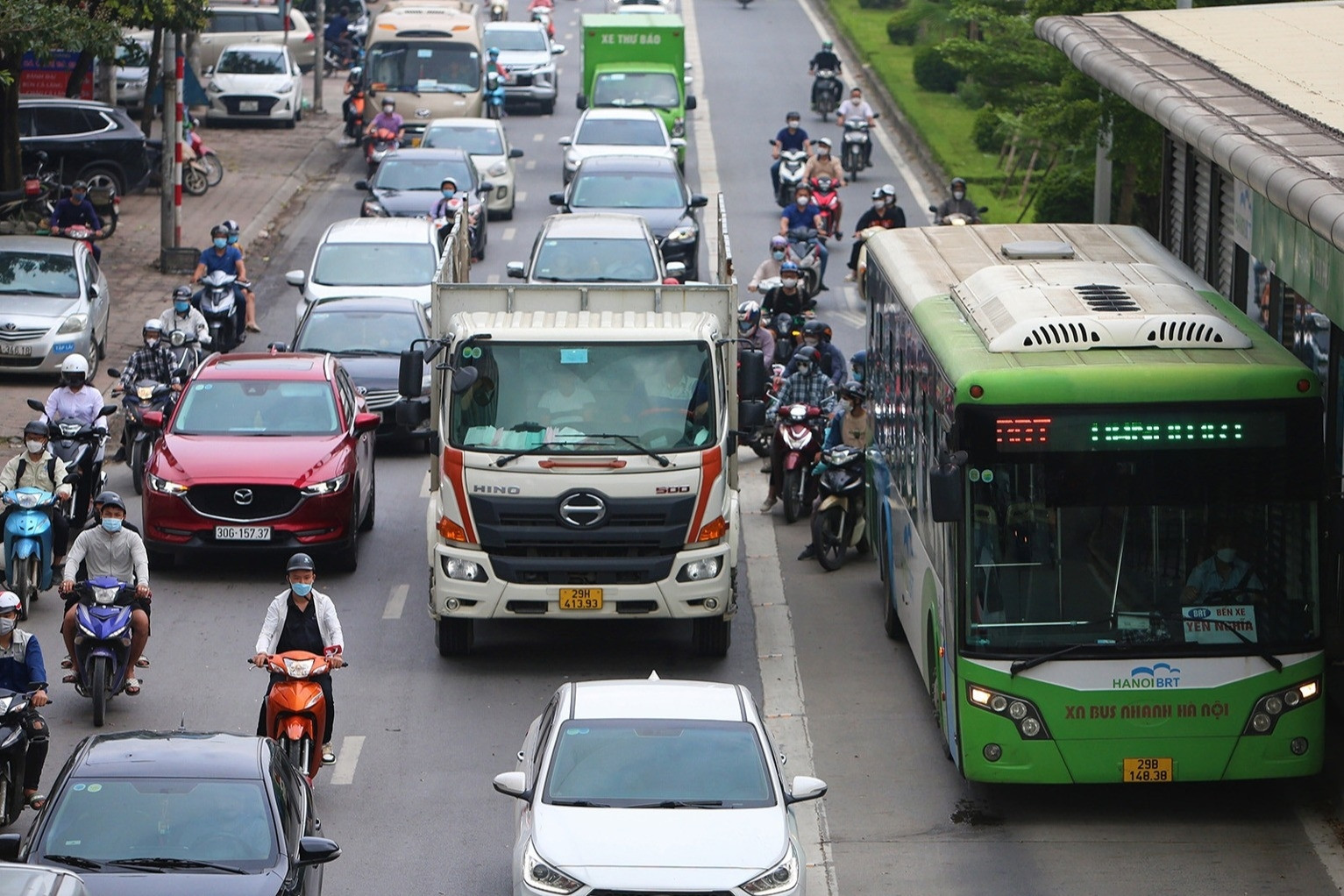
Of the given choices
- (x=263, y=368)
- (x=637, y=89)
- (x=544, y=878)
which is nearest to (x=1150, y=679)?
(x=544, y=878)

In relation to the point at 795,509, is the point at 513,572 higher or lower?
higher

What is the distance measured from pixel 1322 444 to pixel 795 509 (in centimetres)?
883

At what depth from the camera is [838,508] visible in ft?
61.2

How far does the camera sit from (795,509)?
20.5 m

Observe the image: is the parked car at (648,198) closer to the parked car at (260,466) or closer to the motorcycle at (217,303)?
the motorcycle at (217,303)

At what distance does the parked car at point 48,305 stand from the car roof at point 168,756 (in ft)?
47.6

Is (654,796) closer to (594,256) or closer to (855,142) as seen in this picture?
(594,256)

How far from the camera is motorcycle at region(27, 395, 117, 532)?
18.8 m

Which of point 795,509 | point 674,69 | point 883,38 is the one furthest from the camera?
point 883,38

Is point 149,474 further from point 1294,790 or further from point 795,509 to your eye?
point 1294,790

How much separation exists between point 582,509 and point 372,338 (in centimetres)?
910

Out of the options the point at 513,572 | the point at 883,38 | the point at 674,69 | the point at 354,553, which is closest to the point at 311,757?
the point at 513,572

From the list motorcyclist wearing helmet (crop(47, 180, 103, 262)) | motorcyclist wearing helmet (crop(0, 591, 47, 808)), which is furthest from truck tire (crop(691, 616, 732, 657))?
motorcyclist wearing helmet (crop(47, 180, 103, 262))

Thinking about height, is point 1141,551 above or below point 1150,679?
above
